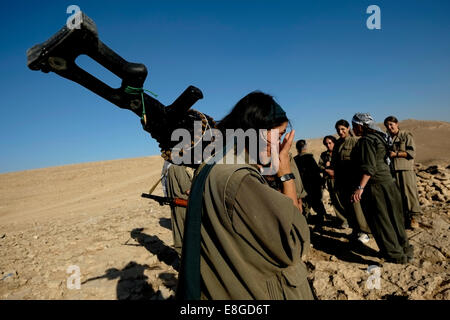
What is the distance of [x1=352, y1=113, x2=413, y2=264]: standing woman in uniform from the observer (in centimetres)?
348

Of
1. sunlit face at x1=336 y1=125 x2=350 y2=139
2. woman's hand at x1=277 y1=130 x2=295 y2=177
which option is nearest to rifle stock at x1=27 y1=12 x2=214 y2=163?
woman's hand at x1=277 y1=130 x2=295 y2=177

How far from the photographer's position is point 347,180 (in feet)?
14.9

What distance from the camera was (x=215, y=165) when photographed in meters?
1.12

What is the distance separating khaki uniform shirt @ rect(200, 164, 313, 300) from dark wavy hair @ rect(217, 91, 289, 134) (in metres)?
0.28

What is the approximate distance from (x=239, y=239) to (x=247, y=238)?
0.04 metres

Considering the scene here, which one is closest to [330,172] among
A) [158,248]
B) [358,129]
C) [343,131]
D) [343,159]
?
[343,159]

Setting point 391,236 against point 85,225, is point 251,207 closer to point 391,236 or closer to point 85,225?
point 391,236

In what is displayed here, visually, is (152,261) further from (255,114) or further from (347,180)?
(255,114)

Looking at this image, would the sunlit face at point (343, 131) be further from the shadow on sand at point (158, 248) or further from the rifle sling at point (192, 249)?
the rifle sling at point (192, 249)

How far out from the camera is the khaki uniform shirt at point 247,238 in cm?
98

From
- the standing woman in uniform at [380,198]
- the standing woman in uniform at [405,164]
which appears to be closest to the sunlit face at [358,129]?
the standing woman in uniform at [380,198]

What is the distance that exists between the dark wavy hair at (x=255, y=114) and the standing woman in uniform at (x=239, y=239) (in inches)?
10.7

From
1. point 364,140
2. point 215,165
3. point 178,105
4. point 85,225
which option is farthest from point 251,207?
point 85,225
